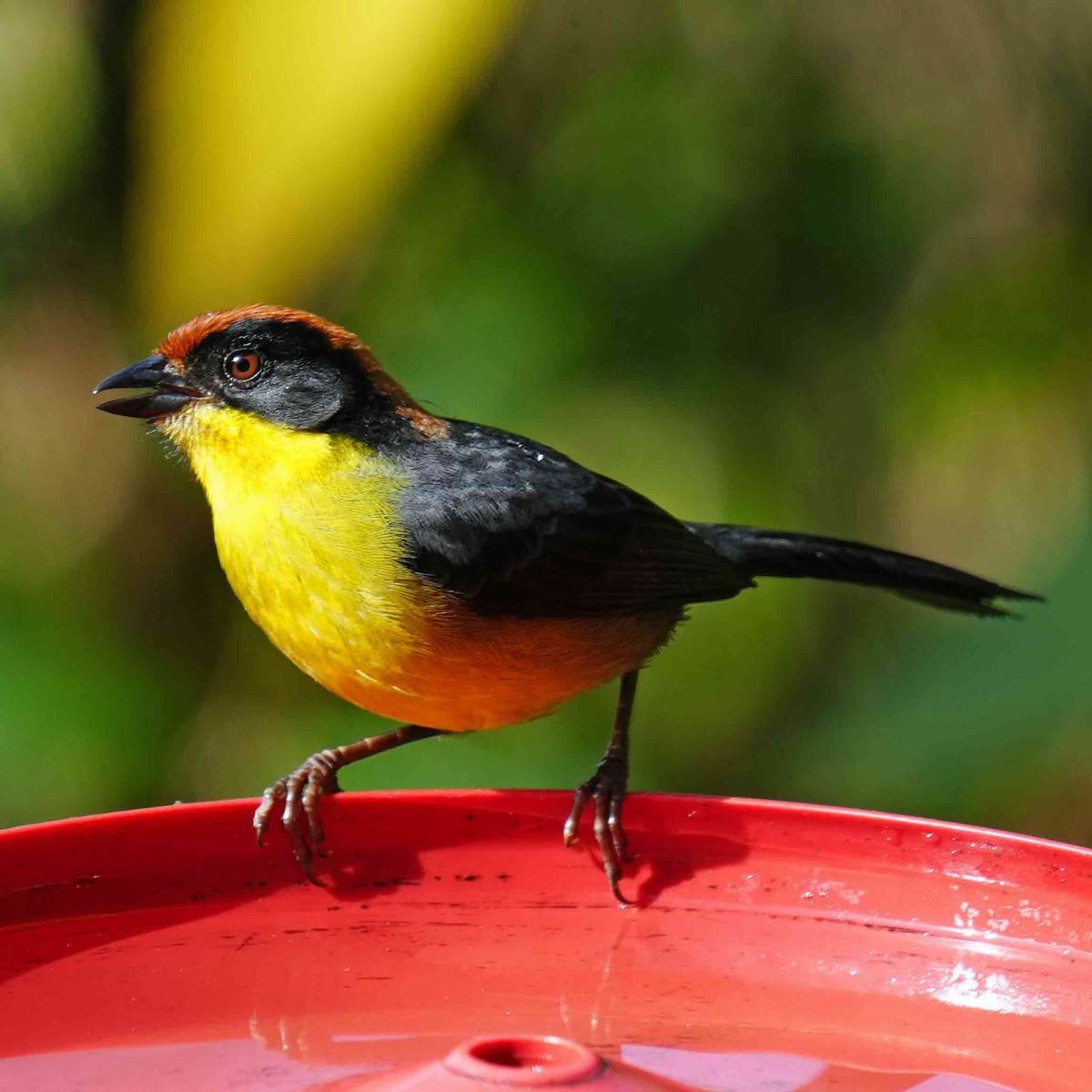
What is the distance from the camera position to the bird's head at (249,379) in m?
3.72

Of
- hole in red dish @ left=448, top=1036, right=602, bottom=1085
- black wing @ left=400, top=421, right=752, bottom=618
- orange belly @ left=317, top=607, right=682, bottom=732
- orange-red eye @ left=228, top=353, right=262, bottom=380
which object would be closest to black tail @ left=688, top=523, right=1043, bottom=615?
black wing @ left=400, top=421, right=752, bottom=618

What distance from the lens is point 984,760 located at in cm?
462

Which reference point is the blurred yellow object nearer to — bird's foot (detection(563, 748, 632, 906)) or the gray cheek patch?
the gray cheek patch

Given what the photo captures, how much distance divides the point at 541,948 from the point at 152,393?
1887 mm

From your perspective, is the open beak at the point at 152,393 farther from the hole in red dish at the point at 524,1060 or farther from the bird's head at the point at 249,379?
the hole in red dish at the point at 524,1060

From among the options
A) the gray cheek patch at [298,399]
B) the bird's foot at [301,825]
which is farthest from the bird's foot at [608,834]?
the gray cheek patch at [298,399]

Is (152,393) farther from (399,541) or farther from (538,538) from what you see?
(538,538)

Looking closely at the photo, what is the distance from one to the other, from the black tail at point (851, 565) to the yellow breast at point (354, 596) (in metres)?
0.71

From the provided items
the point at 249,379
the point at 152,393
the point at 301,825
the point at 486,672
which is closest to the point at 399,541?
the point at 486,672

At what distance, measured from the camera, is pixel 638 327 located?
5.07 metres

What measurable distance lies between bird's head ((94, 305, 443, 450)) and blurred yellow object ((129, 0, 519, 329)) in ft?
2.22

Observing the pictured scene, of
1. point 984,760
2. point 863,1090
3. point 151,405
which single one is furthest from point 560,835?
point 984,760

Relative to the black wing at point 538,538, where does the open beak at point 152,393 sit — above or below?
above

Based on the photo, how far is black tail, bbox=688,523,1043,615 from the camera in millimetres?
4344
